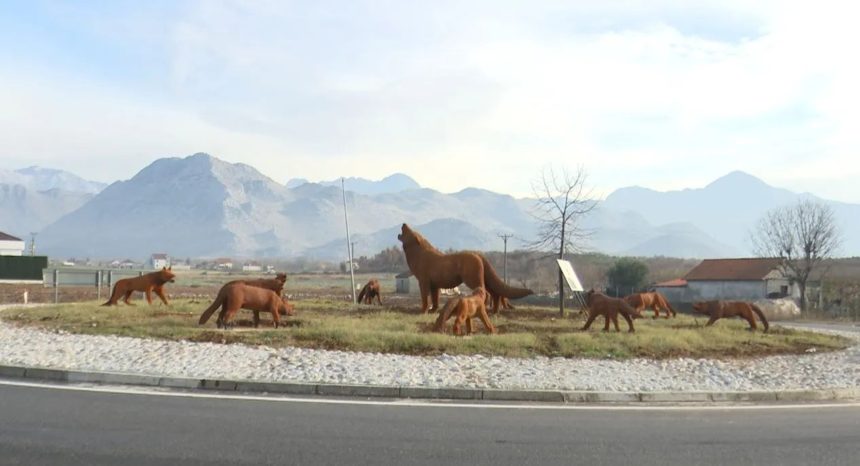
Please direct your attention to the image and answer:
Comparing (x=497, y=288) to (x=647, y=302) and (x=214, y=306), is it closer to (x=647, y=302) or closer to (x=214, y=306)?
(x=647, y=302)

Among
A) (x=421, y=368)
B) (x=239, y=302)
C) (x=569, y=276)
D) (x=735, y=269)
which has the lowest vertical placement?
(x=421, y=368)

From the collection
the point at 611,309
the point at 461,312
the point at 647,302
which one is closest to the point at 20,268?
the point at 647,302

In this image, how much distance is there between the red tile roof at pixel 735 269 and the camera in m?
66.1

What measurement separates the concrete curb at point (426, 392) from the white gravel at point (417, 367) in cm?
27

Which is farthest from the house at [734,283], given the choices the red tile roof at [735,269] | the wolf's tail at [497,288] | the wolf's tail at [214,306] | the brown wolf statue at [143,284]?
the wolf's tail at [214,306]

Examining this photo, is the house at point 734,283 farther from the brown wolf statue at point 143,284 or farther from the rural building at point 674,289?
the brown wolf statue at point 143,284

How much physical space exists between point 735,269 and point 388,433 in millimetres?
67124

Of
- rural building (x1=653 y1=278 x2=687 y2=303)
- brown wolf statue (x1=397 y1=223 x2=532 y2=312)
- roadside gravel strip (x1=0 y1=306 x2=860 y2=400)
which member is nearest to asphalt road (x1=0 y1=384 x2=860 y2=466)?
roadside gravel strip (x1=0 y1=306 x2=860 y2=400)

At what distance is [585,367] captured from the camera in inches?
553

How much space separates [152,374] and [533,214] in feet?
70.9

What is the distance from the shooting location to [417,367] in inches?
523

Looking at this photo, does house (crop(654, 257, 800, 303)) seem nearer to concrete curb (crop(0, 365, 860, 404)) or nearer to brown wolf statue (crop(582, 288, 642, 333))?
brown wolf statue (crop(582, 288, 642, 333))

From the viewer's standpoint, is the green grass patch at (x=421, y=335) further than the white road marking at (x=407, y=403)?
Yes

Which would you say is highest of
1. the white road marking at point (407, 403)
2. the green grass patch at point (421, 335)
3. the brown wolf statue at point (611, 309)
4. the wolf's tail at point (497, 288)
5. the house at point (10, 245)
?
the house at point (10, 245)
